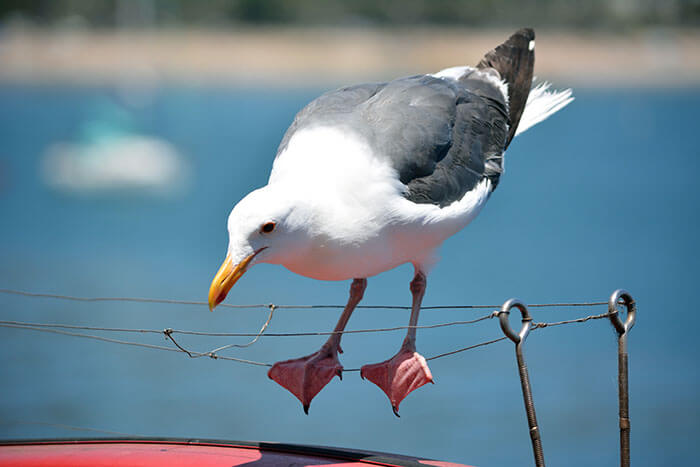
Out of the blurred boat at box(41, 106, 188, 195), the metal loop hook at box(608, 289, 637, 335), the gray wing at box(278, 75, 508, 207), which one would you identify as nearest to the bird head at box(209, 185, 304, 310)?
the gray wing at box(278, 75, 508, 207)

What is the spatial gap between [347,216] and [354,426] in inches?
411

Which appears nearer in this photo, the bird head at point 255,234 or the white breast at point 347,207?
the bird head at point 255,234

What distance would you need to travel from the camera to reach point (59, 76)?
49562mm

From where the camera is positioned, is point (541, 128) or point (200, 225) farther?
point (541, 128)

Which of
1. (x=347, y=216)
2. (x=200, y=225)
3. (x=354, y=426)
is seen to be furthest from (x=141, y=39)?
(x=347, y=216)

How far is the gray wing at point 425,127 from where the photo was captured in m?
3.67

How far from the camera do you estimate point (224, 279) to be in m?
3.12

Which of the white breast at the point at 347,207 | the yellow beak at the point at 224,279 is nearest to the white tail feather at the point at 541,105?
the white breast at the point at 347,207

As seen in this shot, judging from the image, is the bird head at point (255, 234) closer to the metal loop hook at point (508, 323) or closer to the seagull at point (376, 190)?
the seagull at point (376, 190)

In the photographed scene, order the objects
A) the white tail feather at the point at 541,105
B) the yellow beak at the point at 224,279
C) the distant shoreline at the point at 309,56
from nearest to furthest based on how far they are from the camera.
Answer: the yellow beak at the point at 224,279, the white tail feather at the point at 541,105, the distant shoreline at the point at 309,56

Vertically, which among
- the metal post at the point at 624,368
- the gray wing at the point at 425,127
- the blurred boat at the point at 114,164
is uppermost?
the blurred boat at the point at 114,164

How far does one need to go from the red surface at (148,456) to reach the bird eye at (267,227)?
854mm

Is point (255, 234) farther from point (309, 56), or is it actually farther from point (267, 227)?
point (309, 56)

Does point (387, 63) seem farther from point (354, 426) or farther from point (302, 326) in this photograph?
point (354, 426)
